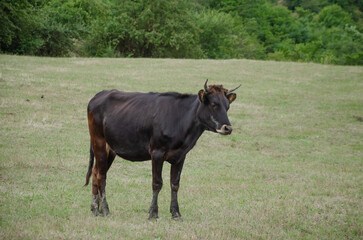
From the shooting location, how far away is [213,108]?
7.91 metres

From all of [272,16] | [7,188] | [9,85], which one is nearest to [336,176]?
[7,188]

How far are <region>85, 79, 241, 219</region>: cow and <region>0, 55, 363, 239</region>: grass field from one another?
84 cm

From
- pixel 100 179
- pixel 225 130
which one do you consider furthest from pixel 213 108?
pixel 100 179

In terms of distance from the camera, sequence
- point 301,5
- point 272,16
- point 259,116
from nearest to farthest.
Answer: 1. point 259,116
2. point 272,16
3. point 301,5

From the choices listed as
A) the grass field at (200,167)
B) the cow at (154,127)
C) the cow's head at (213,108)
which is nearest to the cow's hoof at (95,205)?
the cow at (154,127)

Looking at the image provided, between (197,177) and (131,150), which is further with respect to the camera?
(197,177)

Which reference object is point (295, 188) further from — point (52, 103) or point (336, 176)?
point (52, 103)

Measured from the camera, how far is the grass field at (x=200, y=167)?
7.70m

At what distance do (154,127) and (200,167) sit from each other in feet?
20.9

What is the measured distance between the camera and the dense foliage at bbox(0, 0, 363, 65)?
42.2m

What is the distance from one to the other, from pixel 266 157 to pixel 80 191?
28.3ft

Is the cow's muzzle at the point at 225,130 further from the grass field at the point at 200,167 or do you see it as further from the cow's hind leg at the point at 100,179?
the cow's hind leg at the point at 100,179

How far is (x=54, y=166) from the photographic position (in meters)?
12.2

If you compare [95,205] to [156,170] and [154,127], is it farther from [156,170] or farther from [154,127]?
[154,127]
